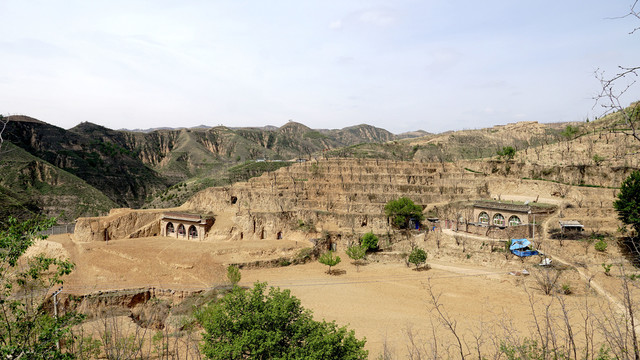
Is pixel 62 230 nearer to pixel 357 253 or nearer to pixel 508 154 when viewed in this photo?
pixel 357 253

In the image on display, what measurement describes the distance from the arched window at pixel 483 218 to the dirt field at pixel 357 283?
7.51 meters

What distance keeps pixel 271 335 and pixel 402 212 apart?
1271 inches

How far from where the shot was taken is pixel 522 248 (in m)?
36.1

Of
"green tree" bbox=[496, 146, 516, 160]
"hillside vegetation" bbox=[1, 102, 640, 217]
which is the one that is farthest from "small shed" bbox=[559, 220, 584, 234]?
"green tree" bbox=[496, 146, 516, 160]

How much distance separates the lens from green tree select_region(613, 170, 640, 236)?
32.8m

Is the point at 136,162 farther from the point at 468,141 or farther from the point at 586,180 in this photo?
the point at 586,180

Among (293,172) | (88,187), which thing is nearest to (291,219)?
(293,172)

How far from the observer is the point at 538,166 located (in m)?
51.2

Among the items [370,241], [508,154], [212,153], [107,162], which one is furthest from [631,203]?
[212,153]

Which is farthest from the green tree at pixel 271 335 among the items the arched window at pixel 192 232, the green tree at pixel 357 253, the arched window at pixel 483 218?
the arched window at pixel 192 232

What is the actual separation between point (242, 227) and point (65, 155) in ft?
267

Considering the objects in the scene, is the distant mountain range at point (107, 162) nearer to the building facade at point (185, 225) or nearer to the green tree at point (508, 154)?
the building facade at point (185, 225)

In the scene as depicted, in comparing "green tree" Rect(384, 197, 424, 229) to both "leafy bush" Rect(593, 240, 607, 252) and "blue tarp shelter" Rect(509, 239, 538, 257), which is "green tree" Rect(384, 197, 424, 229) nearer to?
"blue tarp shelter" Rect(509, 239, 538, 257)

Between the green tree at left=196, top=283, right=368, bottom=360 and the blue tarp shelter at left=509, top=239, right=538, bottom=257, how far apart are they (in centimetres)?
2660
